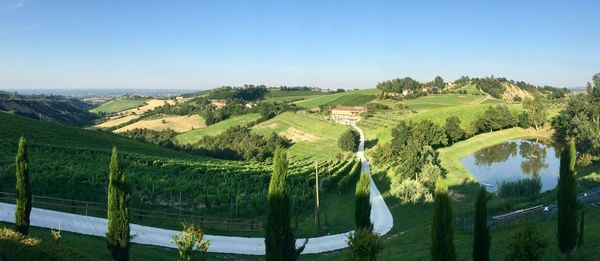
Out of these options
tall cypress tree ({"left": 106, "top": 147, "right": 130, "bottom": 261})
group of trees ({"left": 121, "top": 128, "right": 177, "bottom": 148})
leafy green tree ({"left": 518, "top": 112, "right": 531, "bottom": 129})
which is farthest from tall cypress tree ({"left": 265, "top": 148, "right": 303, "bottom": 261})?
group of trees ({"left": 121, "top": 128, "right": 177, "bottom": 148})

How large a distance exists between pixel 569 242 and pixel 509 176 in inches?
1615

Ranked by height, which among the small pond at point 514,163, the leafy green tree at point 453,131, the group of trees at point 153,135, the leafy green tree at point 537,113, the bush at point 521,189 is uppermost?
the leafy green tree at point 537,113

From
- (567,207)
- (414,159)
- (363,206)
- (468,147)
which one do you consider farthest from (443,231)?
(468,147)

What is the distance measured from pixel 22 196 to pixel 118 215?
6.02 meters

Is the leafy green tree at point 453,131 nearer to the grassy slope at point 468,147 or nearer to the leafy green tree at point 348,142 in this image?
the grassy slope at point 468,147

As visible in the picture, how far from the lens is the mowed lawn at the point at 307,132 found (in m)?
86.3

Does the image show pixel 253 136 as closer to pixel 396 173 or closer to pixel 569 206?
pixel 396 173

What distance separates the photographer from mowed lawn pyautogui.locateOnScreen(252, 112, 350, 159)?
86338 mm

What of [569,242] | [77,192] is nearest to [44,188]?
[77,192]

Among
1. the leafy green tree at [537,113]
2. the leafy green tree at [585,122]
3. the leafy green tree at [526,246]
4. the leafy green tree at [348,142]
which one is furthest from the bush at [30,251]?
the leafy green tree at [537,113]

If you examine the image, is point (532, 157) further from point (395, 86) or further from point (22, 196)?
point (395, 86)

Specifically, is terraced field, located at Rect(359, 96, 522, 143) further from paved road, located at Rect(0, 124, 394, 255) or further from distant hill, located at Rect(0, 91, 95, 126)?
distant hill, located at Rect(0, 91, 95, 126)

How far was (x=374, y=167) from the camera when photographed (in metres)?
65.5

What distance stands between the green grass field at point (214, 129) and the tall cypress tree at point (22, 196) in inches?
3776
